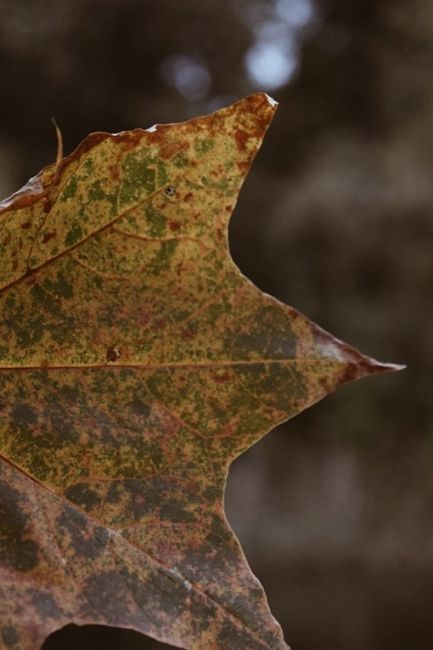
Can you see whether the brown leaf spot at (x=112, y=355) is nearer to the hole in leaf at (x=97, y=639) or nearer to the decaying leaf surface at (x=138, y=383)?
the decaying leaf surface at (x=138, y=383)

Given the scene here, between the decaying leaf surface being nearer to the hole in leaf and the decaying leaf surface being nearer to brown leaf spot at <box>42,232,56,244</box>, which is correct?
brown leaf spot at <box>42,232,56,244</box>

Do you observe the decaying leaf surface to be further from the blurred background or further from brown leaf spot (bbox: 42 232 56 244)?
the blurred background

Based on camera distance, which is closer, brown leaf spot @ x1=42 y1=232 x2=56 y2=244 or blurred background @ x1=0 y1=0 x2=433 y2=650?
brown leaf spot @ x1=42 y1=232 x2=56 y2=244

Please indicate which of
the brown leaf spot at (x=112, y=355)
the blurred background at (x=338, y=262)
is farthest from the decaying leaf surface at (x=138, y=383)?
the blurred background at (x=338, y=262)

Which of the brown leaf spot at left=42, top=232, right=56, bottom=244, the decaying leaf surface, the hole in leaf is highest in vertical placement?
the brown leaf spot at left=42, top=232, right=56, bottom=244

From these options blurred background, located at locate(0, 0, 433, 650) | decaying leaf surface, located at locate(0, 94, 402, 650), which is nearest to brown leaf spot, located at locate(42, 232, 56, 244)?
decaying leaf surface, located at locate(0, 94, 402, 650)

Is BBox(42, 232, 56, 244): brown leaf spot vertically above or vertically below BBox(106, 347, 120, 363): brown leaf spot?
above

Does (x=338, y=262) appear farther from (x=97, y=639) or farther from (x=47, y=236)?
(x=47, y=236)

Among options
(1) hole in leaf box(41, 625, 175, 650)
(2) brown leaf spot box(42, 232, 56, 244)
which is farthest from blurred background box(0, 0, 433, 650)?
(2) brown leaf spot box(42, 232, 56, 244)
